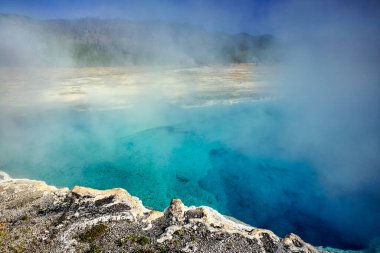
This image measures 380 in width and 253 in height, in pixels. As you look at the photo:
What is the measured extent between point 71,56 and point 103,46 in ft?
45.0

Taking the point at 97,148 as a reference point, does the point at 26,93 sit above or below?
above

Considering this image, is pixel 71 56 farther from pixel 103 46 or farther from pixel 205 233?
pixel 205 233

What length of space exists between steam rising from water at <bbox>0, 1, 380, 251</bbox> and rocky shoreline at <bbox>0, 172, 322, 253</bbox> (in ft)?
19.4

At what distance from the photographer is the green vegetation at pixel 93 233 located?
8.52 meters

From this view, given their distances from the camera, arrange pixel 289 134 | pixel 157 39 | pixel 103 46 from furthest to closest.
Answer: pixel 157 39 → pixel 103 46 → pixel 289 134

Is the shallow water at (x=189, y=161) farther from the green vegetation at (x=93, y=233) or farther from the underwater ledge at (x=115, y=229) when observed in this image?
the green vegetation at (x=93, y=233)

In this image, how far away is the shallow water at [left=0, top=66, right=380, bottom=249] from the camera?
52.0 feet

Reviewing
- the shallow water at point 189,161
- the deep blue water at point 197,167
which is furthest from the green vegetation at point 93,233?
the shallow water at point 189,161

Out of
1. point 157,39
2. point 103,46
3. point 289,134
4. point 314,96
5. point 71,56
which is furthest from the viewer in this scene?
point 157,39

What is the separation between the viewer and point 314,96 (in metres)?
43.9

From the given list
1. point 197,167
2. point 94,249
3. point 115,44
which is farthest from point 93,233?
point 115,44

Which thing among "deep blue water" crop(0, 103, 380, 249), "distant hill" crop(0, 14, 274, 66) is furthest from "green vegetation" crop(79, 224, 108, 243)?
"distant hill" crop(0, 14, 274, 66)

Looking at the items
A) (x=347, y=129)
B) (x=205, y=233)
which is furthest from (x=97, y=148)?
(x=347, y=129)

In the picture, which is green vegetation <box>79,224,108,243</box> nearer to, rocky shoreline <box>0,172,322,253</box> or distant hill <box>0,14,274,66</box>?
rocky shoreline <box>0,172,322,253</box>
